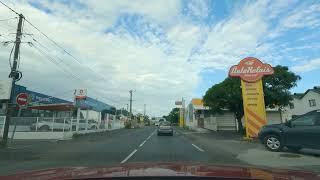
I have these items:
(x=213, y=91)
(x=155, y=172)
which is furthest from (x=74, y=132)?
(x=155, y=172)

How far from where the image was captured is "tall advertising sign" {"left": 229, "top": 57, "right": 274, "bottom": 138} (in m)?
Result: 27.7

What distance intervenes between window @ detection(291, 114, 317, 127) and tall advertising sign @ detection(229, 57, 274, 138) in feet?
32.2

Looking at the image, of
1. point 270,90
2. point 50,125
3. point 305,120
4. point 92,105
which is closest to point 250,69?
point 270,90

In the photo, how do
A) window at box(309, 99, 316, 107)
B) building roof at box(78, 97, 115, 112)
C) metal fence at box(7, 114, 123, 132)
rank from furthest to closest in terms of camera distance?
window at box(309, 99, 316, 107)
building roof at box(78, 97, 115, 112)
metal fence at box(7, 114, 123, 132)

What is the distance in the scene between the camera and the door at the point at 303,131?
16.7 meters

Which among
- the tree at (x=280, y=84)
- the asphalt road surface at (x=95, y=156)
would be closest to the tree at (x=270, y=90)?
the tree at (x=280, y=84)

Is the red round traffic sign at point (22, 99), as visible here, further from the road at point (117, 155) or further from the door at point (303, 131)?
the door at point (303, 131)

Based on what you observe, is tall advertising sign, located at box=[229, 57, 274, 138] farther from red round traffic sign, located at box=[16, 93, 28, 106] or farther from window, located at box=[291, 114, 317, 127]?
red round traffic sign, located at box=[16, 93, 28, 106]

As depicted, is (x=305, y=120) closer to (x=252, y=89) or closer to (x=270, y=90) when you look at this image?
(x=252, y=89)

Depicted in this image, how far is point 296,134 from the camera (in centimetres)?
1742

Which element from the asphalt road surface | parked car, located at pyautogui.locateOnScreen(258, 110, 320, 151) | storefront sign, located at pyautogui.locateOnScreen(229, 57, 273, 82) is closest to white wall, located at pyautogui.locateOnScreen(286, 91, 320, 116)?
storefront sign, located at pyautogui.locateOnScreen(229, 57, 273, 82)

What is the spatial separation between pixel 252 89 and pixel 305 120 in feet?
35.7

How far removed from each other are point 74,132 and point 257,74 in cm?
1831

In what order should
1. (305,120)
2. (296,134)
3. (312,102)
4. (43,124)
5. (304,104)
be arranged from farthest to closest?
1. (304,104)
2. (312,102)
3. (43,124)
4. (296,134)
5. (305,120)
